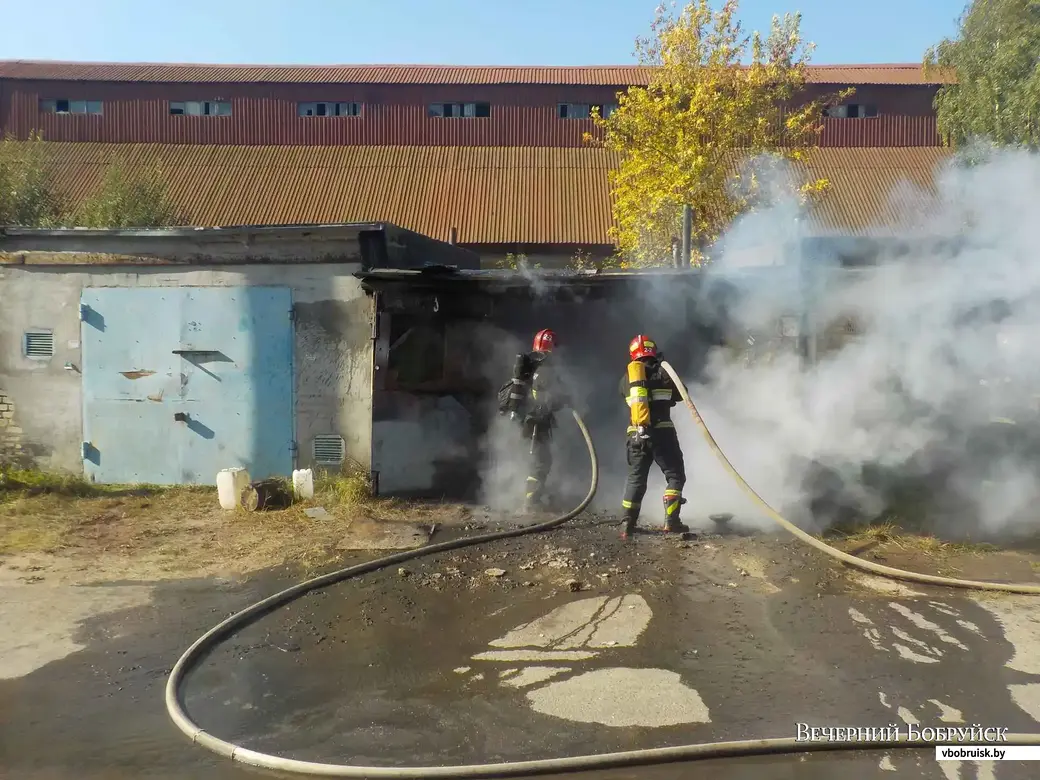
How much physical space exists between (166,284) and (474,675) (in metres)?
7.06

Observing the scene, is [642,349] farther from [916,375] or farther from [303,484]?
[303,484]

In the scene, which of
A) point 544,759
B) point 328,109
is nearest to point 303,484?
point 544,759

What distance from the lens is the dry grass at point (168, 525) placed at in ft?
22.5

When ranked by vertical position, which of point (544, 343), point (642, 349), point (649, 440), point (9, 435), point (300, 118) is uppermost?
point (300, 118)

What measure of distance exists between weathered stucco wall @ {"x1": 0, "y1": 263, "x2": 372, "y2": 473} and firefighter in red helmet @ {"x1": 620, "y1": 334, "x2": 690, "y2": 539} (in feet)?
11.4

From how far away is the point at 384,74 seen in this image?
94.6 feet

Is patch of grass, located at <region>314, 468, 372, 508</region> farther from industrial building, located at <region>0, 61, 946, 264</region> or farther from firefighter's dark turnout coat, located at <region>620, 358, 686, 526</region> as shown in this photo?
industrial building, located at <region>0, 61, 946, 264</region>

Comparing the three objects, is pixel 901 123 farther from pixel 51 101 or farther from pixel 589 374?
pixel 51 101

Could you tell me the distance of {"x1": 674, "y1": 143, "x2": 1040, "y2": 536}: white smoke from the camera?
7352 mm

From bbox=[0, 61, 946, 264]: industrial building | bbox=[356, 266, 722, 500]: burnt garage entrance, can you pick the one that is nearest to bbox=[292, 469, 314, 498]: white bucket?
bbox=[356, 266, 722, 500]: burnt garage entrance

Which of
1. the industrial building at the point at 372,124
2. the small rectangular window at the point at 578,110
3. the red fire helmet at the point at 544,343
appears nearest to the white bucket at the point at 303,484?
the red fire helmet at the point at 544,343

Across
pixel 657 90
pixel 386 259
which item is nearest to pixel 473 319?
pixel 386 259

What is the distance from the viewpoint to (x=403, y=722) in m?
3.90

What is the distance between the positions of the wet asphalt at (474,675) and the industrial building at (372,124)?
20843 mm
